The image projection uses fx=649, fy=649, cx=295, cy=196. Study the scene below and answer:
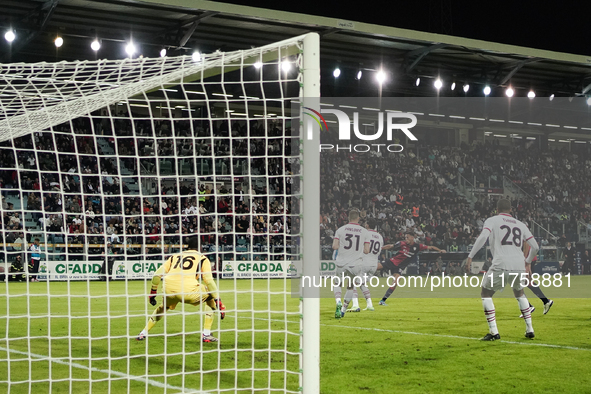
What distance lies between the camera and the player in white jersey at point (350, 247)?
11539 mm

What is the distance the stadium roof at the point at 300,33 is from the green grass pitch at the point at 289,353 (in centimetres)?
878

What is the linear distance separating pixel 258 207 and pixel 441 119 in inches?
640

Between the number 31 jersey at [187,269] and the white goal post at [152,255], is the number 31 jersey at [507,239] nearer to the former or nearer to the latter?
the white goal post at [152,255]

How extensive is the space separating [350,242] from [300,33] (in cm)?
1104

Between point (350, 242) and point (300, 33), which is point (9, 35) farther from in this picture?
point (350, 242)

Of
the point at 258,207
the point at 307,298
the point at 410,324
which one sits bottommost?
the point at 410,324

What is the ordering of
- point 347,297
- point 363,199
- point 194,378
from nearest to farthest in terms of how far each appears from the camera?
point 194,378 → point 347,297 → point 363,199

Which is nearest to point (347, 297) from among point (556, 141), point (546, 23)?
point (546, 23)

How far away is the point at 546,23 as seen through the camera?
2917 centimetres

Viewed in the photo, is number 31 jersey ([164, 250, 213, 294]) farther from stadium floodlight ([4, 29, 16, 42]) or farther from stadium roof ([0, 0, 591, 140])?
stadium floodlight ([4, 29, 16, 42])

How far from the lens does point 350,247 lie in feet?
38.2

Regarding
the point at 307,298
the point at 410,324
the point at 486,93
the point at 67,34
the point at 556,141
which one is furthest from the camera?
the point at 556,141

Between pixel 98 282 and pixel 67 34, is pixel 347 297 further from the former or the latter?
pixel 67 34

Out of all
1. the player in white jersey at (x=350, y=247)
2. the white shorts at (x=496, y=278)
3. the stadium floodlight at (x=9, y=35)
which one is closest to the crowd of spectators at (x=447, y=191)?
the stadium floodlight at (x=9, y=35)
